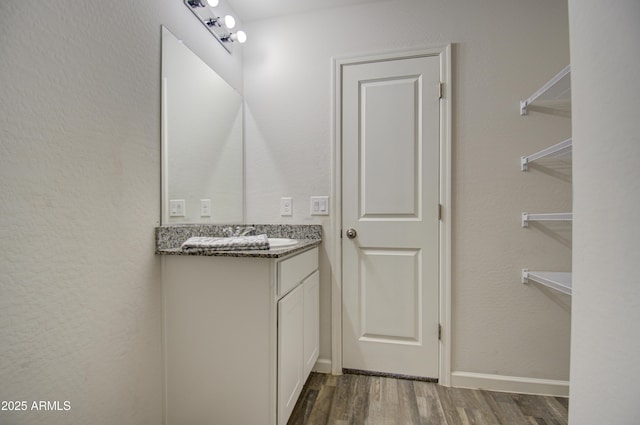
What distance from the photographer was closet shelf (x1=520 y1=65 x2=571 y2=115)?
1.32 m

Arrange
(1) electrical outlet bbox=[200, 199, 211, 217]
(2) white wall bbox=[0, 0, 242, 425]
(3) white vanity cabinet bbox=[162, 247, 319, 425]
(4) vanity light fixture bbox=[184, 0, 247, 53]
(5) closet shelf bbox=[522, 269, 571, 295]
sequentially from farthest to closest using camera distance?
(1) electrical outlet bbox=[200, 199, 211, 217], (4) vanity light fixture bbox=[184, 0, 247, 53], (5) closet shelf bbox=[522, 269, 571, 295], (3) white vanity cabinet bbox=[162, 247, 319, 425], (2) white wall bbox=[0, 0, 242, 425]

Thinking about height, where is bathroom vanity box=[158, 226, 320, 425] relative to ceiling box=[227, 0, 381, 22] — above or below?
below

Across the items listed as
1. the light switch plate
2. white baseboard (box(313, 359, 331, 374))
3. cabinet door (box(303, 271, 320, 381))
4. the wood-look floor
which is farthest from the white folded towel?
white baseboard (box(313, 359, 331, 374))

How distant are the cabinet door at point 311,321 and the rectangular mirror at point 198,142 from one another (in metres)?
0.68

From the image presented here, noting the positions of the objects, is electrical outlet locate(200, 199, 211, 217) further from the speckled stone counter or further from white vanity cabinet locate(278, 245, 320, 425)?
white vanity cabinet locate(278, 245, 320, 425)

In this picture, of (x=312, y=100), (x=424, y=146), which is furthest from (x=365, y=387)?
(x=312, y=100)

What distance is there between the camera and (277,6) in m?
1.82

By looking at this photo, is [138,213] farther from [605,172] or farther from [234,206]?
[605,172]

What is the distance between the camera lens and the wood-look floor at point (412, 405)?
1.37 m

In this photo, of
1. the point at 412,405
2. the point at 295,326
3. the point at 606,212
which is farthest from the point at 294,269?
the point at 606,212

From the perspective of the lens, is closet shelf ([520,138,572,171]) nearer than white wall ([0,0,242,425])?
No

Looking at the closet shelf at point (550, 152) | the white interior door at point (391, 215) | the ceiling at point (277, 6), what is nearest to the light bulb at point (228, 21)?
the ceiling at point (277, 6)

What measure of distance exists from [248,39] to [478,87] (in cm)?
159

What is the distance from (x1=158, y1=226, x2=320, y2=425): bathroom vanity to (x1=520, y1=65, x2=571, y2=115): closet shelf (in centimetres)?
153
